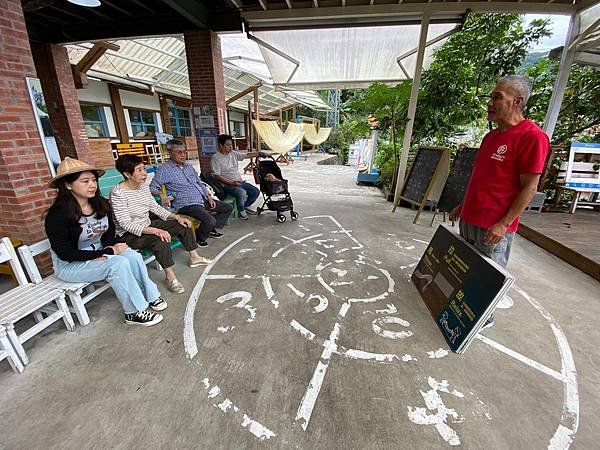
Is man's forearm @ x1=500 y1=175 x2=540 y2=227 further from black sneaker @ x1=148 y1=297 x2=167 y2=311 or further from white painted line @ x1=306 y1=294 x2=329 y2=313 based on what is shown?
black sneaker @ x1=148 y1=297 x2=167 y2=311

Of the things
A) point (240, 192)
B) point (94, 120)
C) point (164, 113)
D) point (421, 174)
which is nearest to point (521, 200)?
point (421, 174)

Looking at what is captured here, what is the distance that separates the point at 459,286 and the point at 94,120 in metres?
11.0

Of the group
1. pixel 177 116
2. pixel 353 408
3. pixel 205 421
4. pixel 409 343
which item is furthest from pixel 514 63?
pixel 177 116

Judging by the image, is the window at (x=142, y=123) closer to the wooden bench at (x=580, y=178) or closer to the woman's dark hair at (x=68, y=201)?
the woman's dark hair at (x=68, y=201)

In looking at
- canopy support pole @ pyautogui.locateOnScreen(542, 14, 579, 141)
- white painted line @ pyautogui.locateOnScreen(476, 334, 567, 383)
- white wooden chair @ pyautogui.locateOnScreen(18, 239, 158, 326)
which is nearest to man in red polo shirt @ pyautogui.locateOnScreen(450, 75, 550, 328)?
white painted line @ pyautogui.locateOnScreen(476, 334, 567, 383)

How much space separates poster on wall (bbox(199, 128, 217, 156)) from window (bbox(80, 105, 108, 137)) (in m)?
5.81

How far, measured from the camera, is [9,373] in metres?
1.59

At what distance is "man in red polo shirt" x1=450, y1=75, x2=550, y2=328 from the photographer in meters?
1.52

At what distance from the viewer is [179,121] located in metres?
13.1

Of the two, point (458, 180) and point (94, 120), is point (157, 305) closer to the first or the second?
point (458, 180)

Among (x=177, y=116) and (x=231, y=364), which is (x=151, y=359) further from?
(x=177, y=116)

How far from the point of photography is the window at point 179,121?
492 inches

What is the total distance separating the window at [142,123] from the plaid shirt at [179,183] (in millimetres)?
8834

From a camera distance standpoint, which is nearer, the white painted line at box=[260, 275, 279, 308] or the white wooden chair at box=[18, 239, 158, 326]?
the white wooden chair at box=[18, 239, 158, 326]
